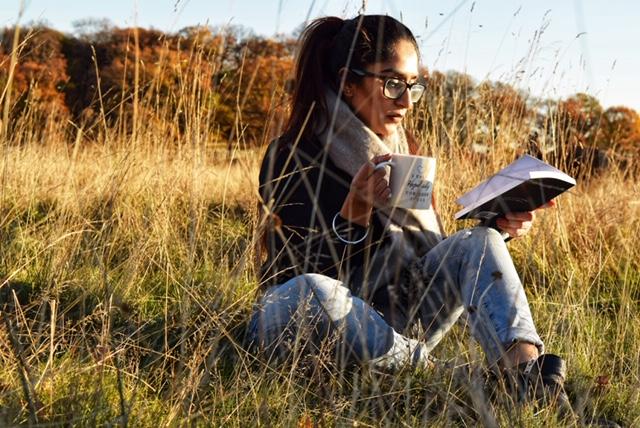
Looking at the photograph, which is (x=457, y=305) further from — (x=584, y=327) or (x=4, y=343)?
(x=4, y=343)

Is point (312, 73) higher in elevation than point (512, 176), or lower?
higher

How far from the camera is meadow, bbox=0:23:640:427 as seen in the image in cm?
161

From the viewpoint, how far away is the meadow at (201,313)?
1.61m

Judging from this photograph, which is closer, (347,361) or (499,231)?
(347,361)

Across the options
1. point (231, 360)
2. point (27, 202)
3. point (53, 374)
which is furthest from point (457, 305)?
point (27, 202)

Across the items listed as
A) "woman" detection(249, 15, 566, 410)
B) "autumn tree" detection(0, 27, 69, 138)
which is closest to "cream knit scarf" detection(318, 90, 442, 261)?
"woman" detection(249, 15, 566, 410)

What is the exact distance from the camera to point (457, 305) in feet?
7.36

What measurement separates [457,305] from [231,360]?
2.08 feet

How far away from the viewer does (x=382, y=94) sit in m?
2.32

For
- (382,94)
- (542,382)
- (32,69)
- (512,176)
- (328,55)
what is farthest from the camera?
(32,69)

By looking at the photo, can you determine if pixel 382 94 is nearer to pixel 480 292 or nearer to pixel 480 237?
pixel 480 237

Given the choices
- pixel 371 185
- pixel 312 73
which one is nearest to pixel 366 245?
pixel 371 185

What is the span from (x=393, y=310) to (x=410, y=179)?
39 cm

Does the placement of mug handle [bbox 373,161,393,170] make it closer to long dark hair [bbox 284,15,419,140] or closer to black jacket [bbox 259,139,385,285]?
black jacket [bbox 259,139,385,285]
